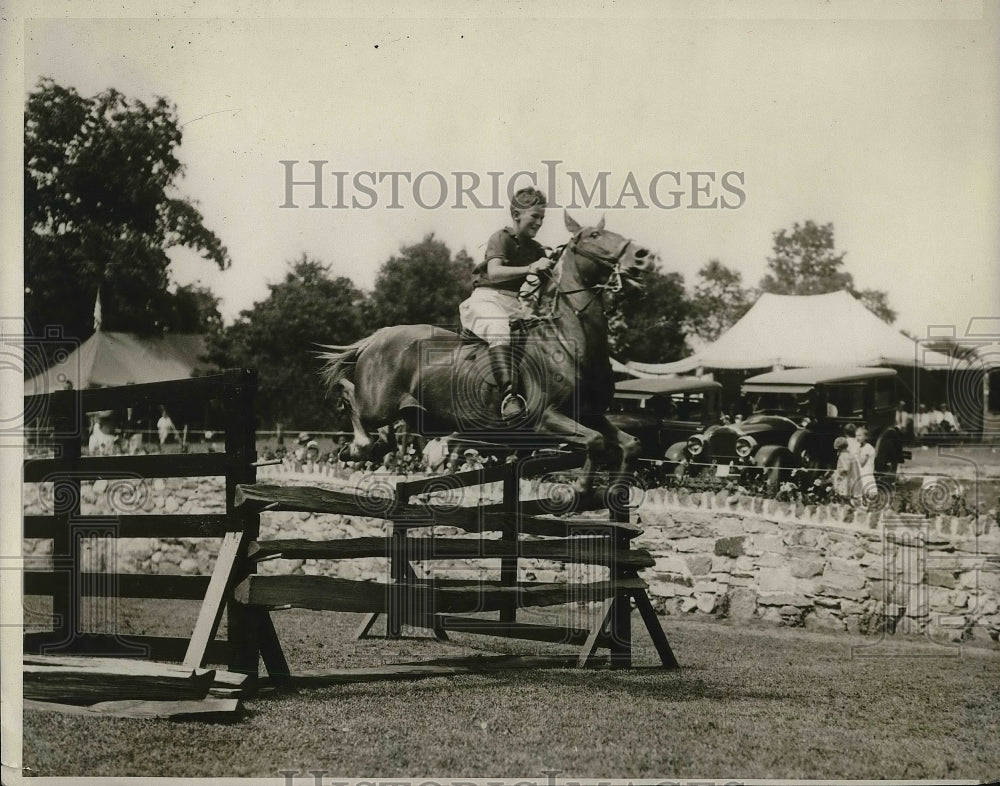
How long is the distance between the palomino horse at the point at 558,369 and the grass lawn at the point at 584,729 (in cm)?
165

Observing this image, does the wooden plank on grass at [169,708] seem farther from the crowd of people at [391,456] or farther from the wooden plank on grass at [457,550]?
the crowd of people at [391,456]

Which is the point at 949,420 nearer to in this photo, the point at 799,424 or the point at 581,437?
the point at 799,424

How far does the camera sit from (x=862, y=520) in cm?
767

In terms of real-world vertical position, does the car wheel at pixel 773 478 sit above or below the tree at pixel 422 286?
below

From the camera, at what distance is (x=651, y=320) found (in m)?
7.59

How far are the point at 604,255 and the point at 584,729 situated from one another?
3251mm

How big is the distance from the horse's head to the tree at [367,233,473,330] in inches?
31.8

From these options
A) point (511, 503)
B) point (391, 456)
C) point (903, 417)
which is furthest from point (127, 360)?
point (903, 417)

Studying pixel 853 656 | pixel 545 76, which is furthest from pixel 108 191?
pixel 853 656

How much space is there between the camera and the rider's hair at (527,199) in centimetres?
730

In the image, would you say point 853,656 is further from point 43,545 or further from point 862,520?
point 43,545

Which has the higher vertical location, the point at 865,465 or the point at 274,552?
the point at 865,465

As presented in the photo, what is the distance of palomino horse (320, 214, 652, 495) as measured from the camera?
7320 mm

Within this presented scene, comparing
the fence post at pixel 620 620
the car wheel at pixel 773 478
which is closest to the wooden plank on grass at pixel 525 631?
the fence post at pixel 620 620
